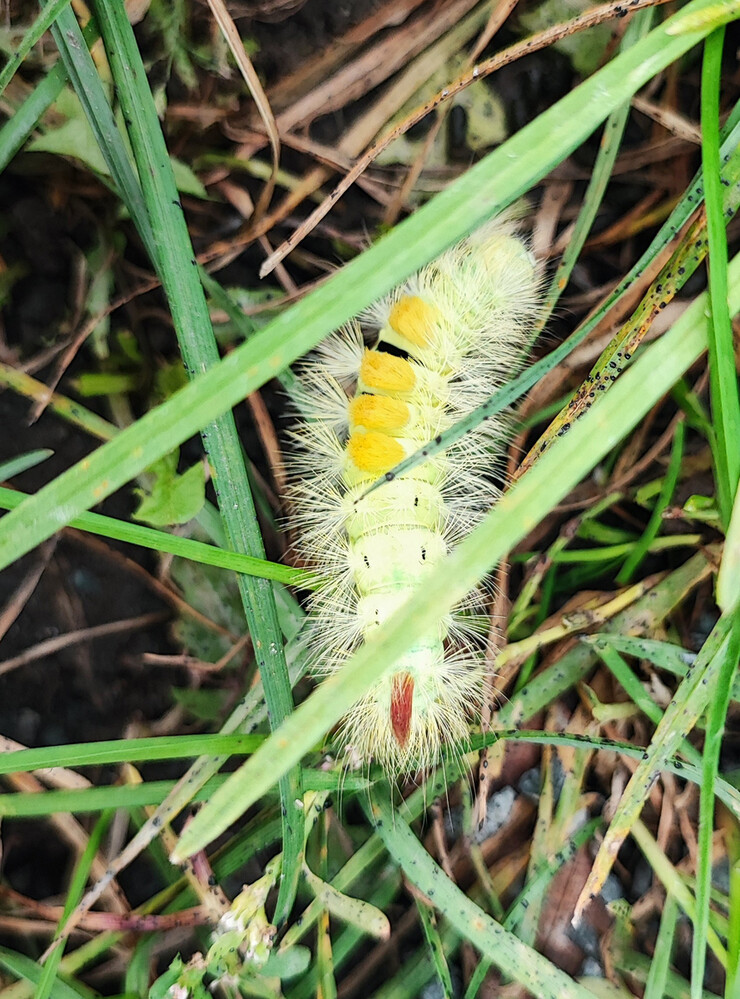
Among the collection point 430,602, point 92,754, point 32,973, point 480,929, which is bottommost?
→ point 32,973

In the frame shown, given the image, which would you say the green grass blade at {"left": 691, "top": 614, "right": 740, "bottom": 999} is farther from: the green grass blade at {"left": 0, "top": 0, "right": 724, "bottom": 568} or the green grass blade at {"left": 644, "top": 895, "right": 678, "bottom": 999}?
the green grass blade at {"left": 0, "top": 0, "right": 724, "bottom": 568}

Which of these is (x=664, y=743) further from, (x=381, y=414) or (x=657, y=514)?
(x=381, y=414)

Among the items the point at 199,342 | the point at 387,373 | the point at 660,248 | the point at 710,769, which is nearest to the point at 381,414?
the point at 387,373

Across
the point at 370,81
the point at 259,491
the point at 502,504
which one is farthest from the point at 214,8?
the point at 502,504

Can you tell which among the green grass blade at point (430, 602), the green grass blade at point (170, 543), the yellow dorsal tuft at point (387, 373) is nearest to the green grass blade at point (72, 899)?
the green grass blade at point (170, 543)

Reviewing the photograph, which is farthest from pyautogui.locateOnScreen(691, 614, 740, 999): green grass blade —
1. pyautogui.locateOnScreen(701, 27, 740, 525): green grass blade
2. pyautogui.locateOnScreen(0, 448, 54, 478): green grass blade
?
pyautogui.locateOnScreen(0, 448, 54, 478): green grass blade

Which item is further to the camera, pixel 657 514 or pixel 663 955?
pixel 657 514
